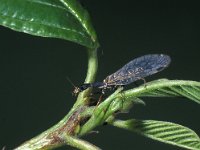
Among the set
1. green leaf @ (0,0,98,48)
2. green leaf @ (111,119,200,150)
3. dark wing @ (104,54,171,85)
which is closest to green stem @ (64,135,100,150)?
green leaf @ (111,119,200,150)

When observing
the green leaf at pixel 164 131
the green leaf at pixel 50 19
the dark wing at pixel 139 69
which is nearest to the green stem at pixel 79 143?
the green leaf at pixel 164 131

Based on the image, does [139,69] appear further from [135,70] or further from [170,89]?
[170,89]

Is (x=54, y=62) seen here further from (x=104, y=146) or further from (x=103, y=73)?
(x=104, y=146)

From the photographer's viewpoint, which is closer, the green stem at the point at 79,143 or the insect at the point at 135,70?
the green stem at the point at 79,143

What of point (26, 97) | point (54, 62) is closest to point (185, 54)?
point (54, 62)

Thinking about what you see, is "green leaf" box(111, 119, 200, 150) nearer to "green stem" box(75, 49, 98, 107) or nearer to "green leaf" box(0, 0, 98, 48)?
"green stem" box(75, 49, 98, 107)

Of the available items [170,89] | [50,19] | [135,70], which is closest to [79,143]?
[170,89]

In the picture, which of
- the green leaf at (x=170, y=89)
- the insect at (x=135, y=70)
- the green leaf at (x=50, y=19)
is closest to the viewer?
the green leaf at (x=170, y=89)

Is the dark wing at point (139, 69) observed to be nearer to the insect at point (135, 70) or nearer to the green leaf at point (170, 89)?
the insect at point (135, 70)
